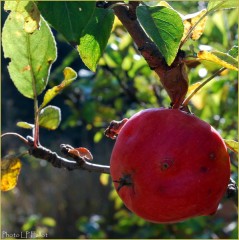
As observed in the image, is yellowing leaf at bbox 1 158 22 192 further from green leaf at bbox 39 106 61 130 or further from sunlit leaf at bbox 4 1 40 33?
sunlit leaf at bbox 4 1 40 33

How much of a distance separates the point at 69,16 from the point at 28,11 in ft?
0.55

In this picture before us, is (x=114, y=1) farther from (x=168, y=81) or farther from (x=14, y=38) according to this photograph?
(x=14, y=38)

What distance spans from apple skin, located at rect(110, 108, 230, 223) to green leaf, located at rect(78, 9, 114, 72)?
0.11 m

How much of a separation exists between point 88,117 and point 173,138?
135cm

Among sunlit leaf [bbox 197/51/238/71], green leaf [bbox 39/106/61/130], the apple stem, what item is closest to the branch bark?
sunlit leaf [bbox 197/51/238/71]

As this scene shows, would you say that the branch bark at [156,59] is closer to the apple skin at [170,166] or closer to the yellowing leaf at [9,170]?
the apple skin at [170,166]

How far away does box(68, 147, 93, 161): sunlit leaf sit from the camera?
942 mm

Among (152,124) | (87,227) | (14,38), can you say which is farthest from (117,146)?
(87,227)

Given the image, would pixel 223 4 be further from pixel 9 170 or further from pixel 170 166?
pixel 9 170

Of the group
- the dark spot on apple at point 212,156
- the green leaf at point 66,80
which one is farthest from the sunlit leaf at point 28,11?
the dark spot on apple at point 212,156

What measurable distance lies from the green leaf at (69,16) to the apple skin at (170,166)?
0.69 ft

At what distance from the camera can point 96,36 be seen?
2.40 ft

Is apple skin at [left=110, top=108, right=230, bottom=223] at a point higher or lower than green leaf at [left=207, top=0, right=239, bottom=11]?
lower

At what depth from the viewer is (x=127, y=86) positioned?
1.96 meters
